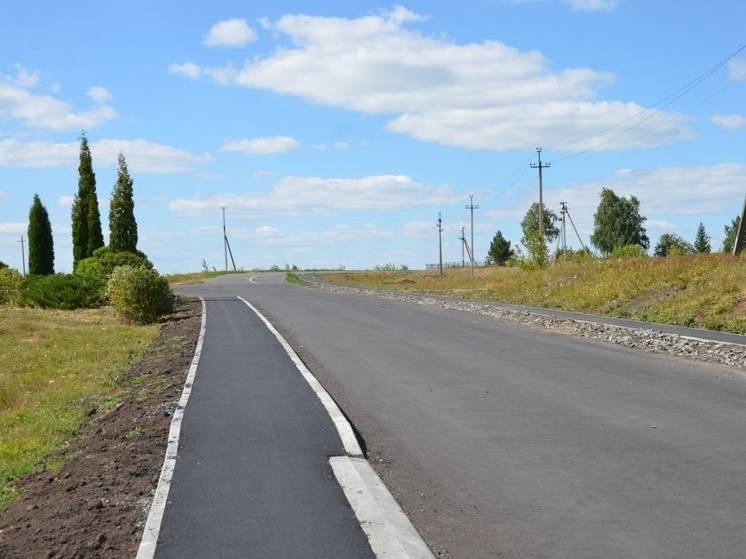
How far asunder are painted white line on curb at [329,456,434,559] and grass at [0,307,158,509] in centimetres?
311

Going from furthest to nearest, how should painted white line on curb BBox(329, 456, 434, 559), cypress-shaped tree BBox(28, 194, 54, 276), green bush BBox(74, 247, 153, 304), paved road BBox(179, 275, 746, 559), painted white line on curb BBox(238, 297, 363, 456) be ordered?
cypress-shaped tree BBox(28, 194, 54, 276)
green bush BBox(74, 247, 153, 304)
painted white line on curb BBox(238, 297, 363, 456)
paved road BBox(179, 275, 746, 559)
painted white line on curb BBox(329, 456, 434, 559)

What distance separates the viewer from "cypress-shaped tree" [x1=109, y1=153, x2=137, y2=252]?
Answer: 45.5 metres

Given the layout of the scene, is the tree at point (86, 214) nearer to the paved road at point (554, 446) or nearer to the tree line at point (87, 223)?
the tree line at point (87, 223)

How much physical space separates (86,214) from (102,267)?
1057cm

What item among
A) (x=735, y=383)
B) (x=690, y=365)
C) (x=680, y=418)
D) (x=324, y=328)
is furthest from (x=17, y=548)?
(x=324, y=328)

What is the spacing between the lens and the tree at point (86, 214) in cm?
4903

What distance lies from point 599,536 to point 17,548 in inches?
147

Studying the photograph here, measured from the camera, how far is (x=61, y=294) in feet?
125

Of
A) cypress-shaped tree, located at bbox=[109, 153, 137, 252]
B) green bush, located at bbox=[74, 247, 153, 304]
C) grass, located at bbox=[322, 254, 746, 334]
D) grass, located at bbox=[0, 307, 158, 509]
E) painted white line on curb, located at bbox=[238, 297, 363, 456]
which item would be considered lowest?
grass, located at bbox=[0, 307, 158, 509]

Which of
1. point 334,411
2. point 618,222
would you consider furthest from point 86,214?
point 618,222

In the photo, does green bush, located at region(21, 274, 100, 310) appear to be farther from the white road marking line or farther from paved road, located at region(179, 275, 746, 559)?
the white road marking line

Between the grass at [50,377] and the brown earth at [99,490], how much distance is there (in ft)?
1.35

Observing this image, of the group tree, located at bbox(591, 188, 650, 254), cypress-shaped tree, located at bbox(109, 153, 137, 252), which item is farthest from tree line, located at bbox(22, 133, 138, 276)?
tree, located at bbox(591, 188, 650, 254)

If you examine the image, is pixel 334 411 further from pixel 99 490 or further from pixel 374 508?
pixel 374 508
